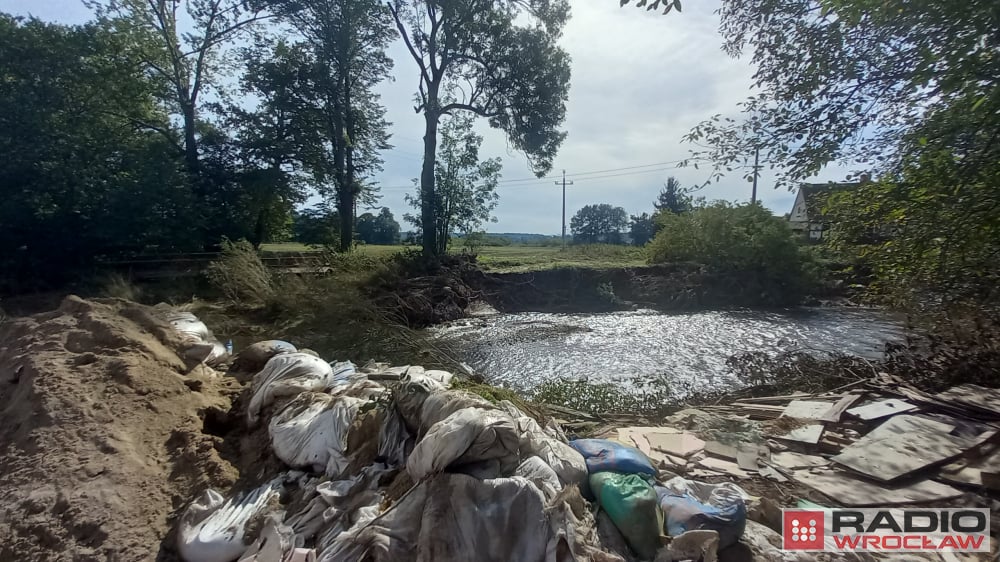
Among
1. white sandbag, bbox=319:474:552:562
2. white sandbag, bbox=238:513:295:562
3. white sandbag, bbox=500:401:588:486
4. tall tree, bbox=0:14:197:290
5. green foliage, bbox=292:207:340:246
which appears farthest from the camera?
green foliage, bbox=292:207:340:246

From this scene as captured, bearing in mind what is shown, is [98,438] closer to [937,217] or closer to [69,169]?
[937,217]

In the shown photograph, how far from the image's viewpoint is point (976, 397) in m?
4.18

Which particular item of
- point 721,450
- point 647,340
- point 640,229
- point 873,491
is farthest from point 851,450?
point 640,229

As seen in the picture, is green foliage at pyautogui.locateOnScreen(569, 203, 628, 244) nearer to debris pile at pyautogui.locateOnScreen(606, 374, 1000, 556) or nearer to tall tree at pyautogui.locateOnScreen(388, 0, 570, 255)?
tall tree at pyautogui.locateOnScreen(388, 0, 570, 255)

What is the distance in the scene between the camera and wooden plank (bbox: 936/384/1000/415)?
3.92 metres

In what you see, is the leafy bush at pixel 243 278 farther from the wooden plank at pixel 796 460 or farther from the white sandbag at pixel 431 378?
the wooden plank at pixel 796 460

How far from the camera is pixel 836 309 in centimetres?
1324

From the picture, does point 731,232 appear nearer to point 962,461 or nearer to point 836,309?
point 836,309

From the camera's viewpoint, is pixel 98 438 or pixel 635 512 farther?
pixel 98 438

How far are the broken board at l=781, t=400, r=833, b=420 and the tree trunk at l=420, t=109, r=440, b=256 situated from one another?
1254 cm

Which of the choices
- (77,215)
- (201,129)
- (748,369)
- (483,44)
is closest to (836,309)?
(748,369)

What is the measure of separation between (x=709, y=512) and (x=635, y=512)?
418mm

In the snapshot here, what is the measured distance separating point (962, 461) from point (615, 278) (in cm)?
1211

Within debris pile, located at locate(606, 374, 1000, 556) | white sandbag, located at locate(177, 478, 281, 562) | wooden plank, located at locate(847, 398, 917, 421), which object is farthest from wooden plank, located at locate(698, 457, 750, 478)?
white sandbag, located at locate(177, 478, 281, 562)
